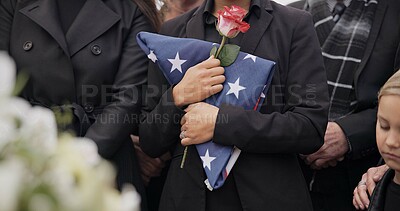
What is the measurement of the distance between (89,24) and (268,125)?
874 mm

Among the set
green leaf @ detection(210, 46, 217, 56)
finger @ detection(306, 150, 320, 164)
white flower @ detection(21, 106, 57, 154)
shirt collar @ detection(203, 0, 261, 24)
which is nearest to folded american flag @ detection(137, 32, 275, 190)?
green leaf @ detection(210, 46, 217, 56)

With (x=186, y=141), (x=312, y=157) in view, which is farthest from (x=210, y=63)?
(x=312, y=157)

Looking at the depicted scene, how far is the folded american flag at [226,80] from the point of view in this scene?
229 cm

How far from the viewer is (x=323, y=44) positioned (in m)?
2.90

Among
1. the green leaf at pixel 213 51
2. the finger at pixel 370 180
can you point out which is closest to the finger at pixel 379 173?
the finger at pixel 370 180

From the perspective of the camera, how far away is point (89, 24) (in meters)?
2.64

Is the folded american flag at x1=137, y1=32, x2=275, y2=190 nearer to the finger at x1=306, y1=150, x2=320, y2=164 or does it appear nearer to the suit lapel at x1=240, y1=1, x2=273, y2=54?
the suit lapel at x1=240, y1=1, x2=273, y2=54

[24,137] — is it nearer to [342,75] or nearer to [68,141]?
[68,141]

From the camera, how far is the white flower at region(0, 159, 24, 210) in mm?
704

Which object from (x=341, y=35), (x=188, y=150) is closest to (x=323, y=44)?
(x=341, y=35)

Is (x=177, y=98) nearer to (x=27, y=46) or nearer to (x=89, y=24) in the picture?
(x=89, y=24)

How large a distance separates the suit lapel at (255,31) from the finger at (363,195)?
0.66m

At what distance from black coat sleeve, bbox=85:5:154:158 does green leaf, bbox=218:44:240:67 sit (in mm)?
456

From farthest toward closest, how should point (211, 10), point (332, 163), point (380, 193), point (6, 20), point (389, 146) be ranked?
point (332, 163) → point (6, 20) → point (211, 10) → point (380, 193) → point (389, 146)
